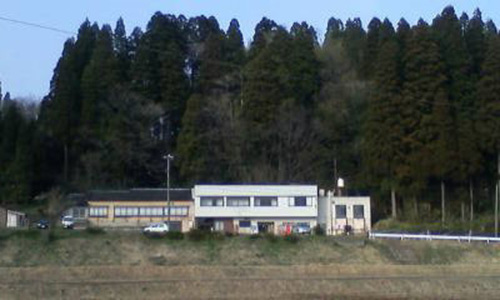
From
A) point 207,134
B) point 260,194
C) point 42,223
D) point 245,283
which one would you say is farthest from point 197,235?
point 207,134

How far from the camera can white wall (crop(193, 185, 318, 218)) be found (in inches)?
2004

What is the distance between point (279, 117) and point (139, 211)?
10667 mm

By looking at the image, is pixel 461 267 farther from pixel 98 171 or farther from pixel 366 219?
pixel 98 171

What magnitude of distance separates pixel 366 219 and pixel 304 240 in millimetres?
14078

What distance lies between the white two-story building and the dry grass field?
12259 mm

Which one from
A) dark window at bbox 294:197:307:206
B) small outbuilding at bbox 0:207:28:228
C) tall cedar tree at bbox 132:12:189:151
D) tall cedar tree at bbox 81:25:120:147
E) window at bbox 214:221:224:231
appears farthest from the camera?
tall cedar tree at bbox 132:12:189:151

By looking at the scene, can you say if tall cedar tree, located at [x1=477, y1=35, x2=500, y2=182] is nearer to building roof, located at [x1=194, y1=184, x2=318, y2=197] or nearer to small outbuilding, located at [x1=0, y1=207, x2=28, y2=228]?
building roof, located at [x1=194, y1=184, x2=318, y2=197]

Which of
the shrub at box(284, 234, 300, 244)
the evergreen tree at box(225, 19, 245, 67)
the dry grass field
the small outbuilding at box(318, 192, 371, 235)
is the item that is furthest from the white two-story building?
the evergreen tree at box(225, 19, 245, 67)

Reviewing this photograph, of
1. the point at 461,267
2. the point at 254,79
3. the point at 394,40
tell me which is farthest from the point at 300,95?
the point at 461,267

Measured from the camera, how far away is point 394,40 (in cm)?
5550

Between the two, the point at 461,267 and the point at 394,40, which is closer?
the point at 461,267

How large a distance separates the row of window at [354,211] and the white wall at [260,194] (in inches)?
66.6

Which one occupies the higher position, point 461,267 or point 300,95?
point 300,95

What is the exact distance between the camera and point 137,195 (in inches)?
2050
